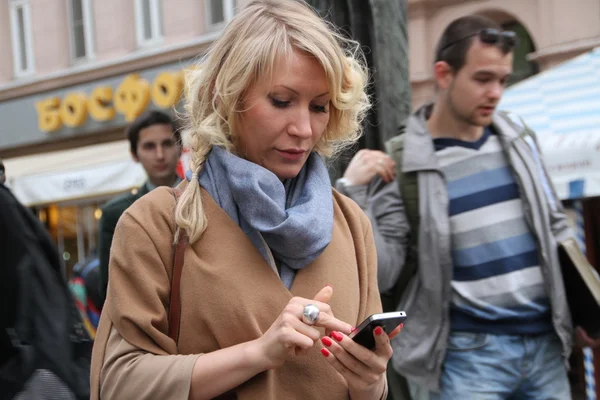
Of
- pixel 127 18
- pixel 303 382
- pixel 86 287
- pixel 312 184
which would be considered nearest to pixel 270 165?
pixel 312 184

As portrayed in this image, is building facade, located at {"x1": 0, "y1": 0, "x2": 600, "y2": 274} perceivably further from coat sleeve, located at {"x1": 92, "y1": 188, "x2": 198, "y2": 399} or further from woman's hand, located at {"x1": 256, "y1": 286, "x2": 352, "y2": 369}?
woman's hand, located at {"x1": 256, "y1": 286, "x2": 352, "y2": 369}

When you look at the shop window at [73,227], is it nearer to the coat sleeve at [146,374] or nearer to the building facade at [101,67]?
the building facade at [101,67]

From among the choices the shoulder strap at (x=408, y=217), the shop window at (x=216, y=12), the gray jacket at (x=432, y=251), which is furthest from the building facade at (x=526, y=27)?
the shoulder strap at (x=408, y=217)

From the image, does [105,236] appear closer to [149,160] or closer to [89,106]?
[149,160]

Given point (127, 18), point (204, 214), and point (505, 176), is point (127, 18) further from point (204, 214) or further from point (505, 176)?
point (204, 214)

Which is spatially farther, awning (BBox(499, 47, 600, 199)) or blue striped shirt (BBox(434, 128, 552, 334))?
awning (BBox(499, 47, 600, 199))

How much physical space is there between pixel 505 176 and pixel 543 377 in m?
0.75

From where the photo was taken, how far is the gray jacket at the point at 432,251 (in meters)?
3.02

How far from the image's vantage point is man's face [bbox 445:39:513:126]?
10.5 feet

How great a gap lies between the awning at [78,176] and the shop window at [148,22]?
3.32m

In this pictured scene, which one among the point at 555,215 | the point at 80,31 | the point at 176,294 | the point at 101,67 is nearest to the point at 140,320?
the point at 176,294

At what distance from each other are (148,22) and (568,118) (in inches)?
440

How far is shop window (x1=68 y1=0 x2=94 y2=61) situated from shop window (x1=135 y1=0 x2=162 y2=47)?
1.45 m

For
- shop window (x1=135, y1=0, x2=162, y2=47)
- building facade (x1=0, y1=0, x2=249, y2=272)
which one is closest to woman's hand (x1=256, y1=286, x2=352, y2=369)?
building facade (x1=0, y1=0, x2=249, y2=272)
